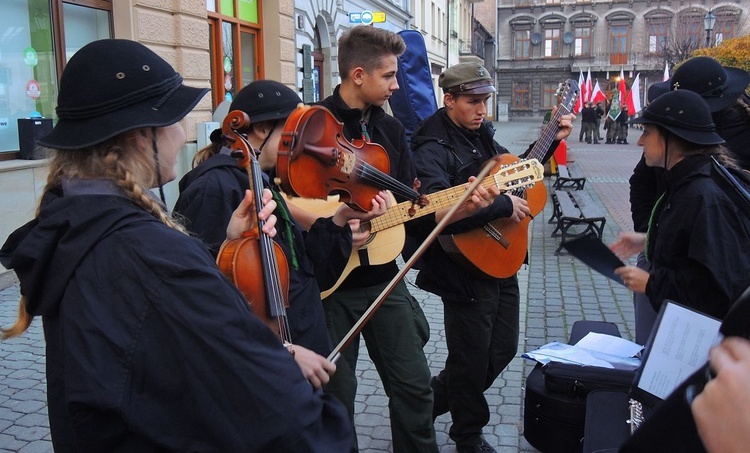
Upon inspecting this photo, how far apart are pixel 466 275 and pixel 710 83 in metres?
1.90

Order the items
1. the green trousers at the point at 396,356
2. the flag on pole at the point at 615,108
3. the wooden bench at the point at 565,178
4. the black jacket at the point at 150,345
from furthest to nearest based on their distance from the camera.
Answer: the flag on pole at the point at 615,108
the wooden bench at the point at 565,178
the green trousers at the point at 396,356
the black jacket at the point at 150,345

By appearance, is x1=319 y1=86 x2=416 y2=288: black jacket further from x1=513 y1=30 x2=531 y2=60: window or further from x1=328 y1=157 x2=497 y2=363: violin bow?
x1=513 y1=30 x2=531 y2=60: window

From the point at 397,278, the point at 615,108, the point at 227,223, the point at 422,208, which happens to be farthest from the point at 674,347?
the point at 615,108

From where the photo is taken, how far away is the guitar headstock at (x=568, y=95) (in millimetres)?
4077

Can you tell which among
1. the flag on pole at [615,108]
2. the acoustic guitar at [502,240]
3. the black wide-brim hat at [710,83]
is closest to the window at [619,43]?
the flag on pole at [615,108]

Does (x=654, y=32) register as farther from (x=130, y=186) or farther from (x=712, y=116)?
(x=130, y=186)

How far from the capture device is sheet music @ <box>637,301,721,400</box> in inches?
87.2

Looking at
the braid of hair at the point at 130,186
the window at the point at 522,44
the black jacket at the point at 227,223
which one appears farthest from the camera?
the window at the point at 522,44

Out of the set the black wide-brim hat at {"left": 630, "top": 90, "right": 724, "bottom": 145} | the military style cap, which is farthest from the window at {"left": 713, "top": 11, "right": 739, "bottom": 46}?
the black wide-brim hat at {"left": 630, "top": 90, "right": 724, "bottom": 145}

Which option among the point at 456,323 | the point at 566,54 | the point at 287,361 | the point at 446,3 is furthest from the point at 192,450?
the point at 566,54

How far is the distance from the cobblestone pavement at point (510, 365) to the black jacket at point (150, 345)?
2.56 meters

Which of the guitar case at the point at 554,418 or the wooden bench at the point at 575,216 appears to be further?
the wooden bench at the point at 575,216

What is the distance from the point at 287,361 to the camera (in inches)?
56.5

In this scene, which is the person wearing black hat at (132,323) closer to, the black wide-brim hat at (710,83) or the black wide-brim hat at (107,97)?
the black wide-brim hat at (107,97)
